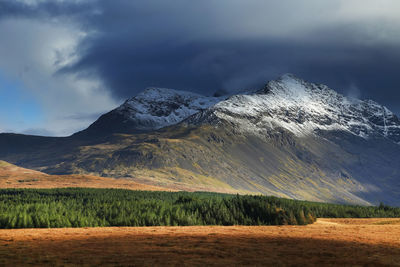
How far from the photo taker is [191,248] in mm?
20641

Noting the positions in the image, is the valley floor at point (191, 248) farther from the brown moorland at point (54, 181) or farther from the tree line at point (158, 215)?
the brown moorland at point (54, 181)

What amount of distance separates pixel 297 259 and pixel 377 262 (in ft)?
9.94

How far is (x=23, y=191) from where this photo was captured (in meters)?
73.7

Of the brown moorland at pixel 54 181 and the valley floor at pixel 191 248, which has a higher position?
the brown moorland at pixel 54 181

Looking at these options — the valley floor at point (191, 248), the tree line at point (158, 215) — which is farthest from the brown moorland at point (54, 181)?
the valley floor at point (191, 248)

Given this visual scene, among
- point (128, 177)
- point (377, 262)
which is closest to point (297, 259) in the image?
point (377, 262)

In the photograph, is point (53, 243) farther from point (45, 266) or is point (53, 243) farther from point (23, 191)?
point (23, 191)

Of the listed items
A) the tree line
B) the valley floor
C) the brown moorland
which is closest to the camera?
the valley floor

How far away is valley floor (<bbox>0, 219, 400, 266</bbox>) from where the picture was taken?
17.7 metres

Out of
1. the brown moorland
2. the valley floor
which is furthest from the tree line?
the brown moorland

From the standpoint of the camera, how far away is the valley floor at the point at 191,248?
698 inches

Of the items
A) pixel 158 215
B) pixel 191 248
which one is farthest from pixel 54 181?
pixel 191 248

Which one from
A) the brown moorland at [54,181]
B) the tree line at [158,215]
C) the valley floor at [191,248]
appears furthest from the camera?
the brown moorland at [54,181]

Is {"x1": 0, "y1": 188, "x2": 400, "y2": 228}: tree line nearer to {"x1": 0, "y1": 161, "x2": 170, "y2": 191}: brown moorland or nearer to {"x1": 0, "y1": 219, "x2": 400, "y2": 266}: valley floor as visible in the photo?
{"x1": 0, "y1": 219, "x2": 400, "y2": 266}: valley floor
